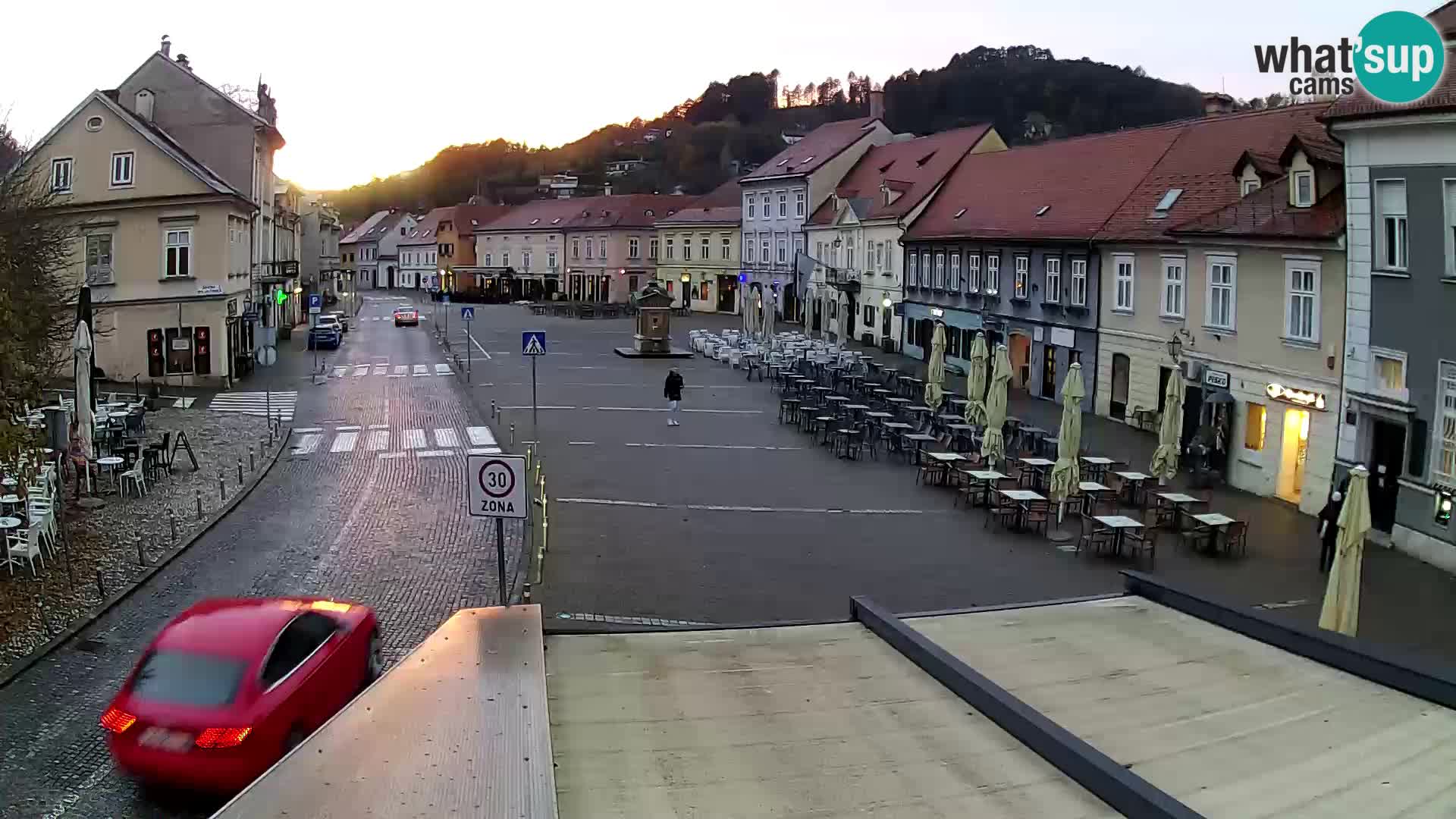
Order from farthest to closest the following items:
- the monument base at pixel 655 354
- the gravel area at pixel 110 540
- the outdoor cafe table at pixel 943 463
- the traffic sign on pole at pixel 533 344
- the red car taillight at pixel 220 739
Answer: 1. the monument base at pixel 655 354
2. the traffic sign on pole at pixel 533 344
3. the outdoor cafe table at pixel 943 463
4. the gravel area at pixel 110 540
5. the red car taillight at pixel 220 739

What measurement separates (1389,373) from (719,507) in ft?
38.6

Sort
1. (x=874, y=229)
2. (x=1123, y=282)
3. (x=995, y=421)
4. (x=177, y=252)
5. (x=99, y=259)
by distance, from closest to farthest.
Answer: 1. (x=995, y=421)
2. (x=1123, y=282)
3. (x=99, y=259)
4. (x=177, y=252)
5. (x=874, y=229)

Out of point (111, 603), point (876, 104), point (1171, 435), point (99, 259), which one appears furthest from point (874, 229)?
point (111, 603)

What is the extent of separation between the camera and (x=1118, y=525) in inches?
709

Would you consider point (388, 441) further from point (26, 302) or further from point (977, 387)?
point (977, 387)

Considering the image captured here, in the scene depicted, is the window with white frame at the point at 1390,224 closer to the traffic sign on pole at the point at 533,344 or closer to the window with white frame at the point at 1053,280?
the traffic sign on pole at the point at 533,344

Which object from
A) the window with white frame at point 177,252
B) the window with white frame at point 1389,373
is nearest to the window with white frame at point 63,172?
the window with white frame at point 177,252

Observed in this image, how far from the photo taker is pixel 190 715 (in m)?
8.94

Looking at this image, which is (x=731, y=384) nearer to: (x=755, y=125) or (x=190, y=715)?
(x=190, y=715)

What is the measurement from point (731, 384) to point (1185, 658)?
3318cm

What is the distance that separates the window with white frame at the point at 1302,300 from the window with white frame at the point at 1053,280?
1402cm

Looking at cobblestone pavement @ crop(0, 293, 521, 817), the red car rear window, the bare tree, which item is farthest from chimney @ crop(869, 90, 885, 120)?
the red car rear window

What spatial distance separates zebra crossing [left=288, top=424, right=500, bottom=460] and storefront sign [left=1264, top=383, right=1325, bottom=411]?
16.6m

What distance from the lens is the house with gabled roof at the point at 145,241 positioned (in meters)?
36.1
